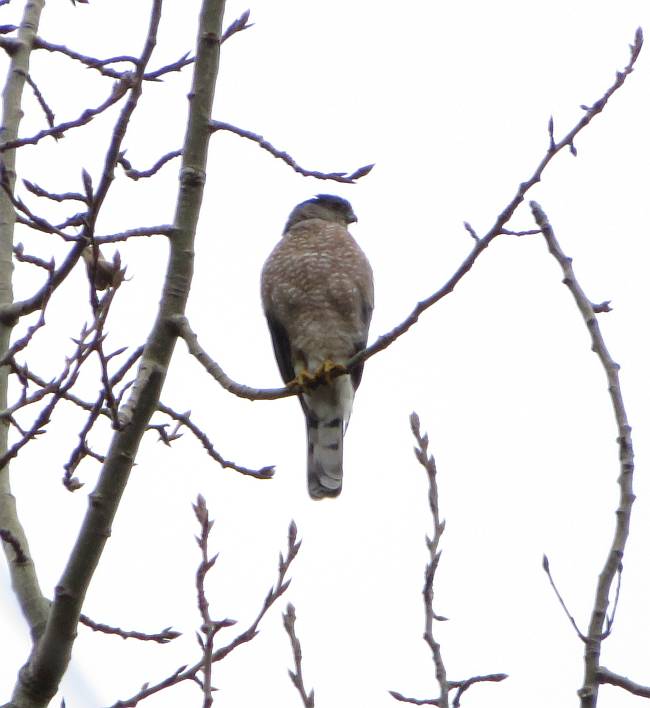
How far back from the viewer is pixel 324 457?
19.4ft

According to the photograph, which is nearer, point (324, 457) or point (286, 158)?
point (286, 158)

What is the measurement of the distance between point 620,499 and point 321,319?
3690 mm

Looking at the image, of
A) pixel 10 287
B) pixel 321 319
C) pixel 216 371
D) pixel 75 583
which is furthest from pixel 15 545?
pixel 321 319

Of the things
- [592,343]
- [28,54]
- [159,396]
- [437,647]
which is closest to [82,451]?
[159,396]

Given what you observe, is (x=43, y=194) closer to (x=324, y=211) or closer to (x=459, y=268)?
(x=459, y=268)

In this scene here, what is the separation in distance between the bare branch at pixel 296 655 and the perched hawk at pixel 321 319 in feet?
9.91

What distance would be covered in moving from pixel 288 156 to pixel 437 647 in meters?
1.45

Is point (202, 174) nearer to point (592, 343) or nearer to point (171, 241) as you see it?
point (171, 241)

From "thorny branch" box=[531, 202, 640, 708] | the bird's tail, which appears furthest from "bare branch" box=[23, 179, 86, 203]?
the bird's tail

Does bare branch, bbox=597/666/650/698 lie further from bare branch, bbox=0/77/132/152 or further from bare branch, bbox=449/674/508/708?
bare branch, bbox=0/77/132/152

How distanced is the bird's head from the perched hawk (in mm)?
346

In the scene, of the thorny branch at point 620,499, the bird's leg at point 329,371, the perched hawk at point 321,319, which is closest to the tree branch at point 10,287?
the bird's leg at point 329,371

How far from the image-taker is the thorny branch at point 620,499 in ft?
7.61

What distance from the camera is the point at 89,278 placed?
275 cm
